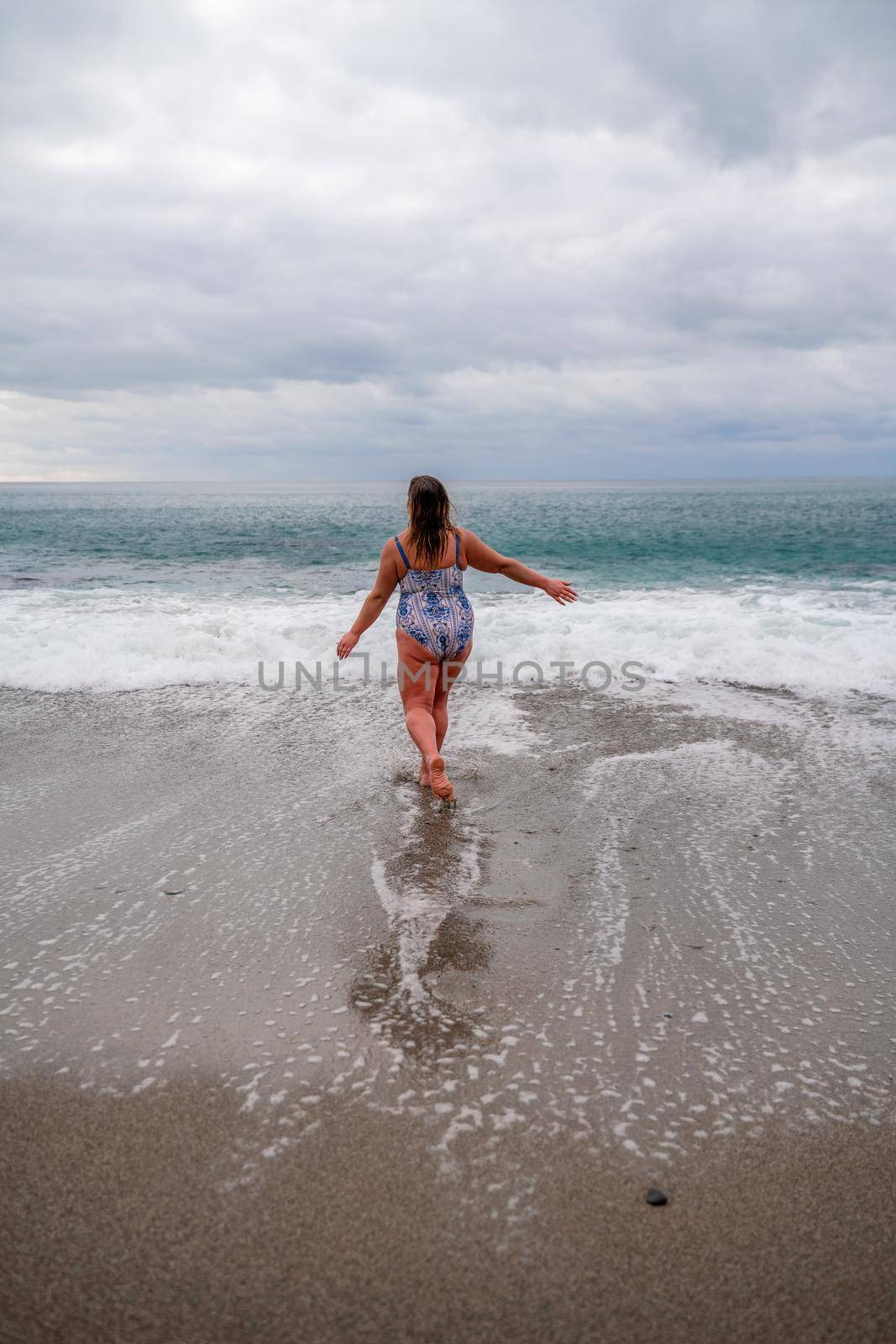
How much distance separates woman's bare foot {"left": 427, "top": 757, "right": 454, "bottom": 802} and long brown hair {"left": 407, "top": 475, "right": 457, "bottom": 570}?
3.74 ft

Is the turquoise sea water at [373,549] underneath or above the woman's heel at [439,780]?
above

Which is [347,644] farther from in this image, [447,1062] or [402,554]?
[447,1062]

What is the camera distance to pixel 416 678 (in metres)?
4.74

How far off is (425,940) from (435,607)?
210 centimetres

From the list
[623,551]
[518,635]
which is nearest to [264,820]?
[518,635]

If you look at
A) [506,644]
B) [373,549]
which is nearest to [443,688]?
[506,644]

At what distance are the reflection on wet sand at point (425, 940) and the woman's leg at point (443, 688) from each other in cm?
58

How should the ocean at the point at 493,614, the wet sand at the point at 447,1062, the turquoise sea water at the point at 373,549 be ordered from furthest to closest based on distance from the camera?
the turquoise sea water at the point at 373,549, the ocean at the point at 493,614, the wet sand at the point at 447,1062

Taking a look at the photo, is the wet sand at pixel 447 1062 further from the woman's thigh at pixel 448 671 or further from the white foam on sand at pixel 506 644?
the white foam on sand at pixel 506 644

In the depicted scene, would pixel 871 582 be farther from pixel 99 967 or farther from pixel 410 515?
pixel 99 967

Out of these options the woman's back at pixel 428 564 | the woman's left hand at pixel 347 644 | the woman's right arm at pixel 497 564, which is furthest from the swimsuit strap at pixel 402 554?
the woman's left hand at pixel 347 644

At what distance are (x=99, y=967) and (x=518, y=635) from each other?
6530 millimetres

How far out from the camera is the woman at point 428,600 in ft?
14.7

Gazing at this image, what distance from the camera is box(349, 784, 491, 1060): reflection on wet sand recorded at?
8.45ft
